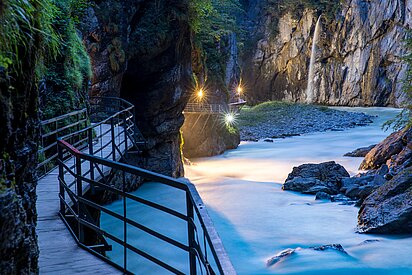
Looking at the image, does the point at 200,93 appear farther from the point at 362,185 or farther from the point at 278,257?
the point at 278,257

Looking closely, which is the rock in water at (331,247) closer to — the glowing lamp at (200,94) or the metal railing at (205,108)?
the metal railing at (205,108)

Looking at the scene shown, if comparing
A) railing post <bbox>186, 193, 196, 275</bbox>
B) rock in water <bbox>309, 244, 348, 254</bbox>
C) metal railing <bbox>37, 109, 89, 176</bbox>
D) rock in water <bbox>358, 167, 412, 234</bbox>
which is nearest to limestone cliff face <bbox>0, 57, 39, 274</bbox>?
railing post <bbox>186, 193, 196, 275</bbox>

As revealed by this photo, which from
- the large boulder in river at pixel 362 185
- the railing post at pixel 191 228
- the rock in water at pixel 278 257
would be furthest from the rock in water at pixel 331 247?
the railing post at pixel 191 228

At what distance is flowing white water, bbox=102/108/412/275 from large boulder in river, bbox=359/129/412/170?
3.71ft

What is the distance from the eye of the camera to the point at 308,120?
137ft

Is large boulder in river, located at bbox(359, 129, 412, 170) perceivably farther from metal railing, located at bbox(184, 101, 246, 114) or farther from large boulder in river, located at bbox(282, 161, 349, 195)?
metal railing, located at bbox(184, 101, 246, 114)

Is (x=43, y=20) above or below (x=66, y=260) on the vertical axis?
above

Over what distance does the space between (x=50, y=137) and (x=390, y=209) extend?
25.5 ft

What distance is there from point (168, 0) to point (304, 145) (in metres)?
16.7

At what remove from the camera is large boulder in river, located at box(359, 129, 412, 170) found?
1546cm

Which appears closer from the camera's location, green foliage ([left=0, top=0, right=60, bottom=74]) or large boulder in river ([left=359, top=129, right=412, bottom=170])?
green foliage ([left=0, top=0, right=60, bottom=74])

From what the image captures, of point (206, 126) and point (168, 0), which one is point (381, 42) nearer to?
point (206, 126)

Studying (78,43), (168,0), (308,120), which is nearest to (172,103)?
(168,0)

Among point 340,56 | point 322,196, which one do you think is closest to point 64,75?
point 322,196
